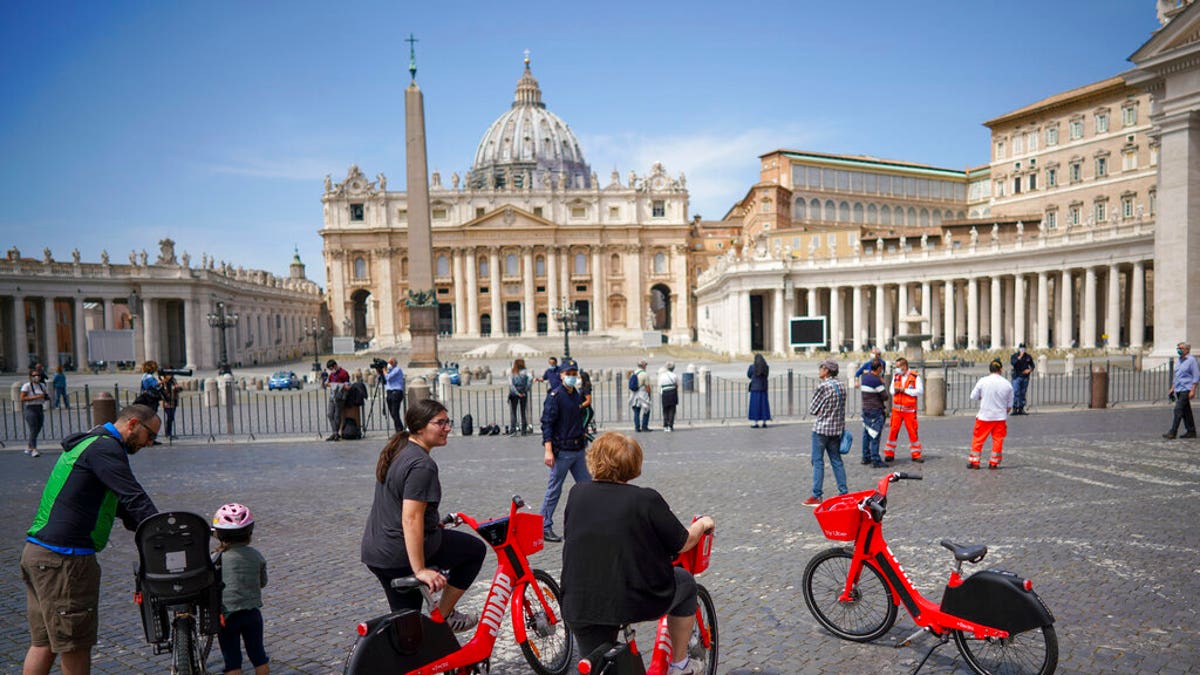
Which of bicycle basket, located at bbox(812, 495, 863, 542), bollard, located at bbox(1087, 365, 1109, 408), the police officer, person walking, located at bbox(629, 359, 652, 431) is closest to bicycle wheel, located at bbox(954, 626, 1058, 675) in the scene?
bicycle basket, located at bbox(812, 495, 863, 542)

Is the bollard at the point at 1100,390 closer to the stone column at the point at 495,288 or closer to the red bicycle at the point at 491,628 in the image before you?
the red bicycle at the point at 491,628

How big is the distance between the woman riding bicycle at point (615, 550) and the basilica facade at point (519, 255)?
75735 mm

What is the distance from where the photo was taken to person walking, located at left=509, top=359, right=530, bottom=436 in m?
14.5

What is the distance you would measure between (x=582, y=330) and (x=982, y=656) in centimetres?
7974

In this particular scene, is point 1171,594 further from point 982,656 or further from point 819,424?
point 819,424

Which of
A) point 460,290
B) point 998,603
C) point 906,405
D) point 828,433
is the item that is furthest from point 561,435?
point 460,290

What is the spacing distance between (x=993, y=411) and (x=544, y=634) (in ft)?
26.2

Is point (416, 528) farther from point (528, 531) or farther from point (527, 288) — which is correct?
point (527, 288)

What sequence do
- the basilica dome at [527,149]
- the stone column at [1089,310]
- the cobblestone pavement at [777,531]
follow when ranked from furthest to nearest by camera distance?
the basilica dome at [527,149]
the stone column at [1089,310]
the cobblestone pavement at [777,531]

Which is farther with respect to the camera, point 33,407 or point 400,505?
point 33,407

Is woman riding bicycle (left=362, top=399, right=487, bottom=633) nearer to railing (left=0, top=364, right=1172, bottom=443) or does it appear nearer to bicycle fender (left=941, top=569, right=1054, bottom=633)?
bicycle fender (left=941, top=569, right=1054, bottom=633)

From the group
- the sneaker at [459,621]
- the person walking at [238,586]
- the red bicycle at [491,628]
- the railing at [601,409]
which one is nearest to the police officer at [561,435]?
the red bicycle at [491,628]

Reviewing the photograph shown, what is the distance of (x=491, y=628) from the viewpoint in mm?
3857

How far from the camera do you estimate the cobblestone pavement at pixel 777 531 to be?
479cm
